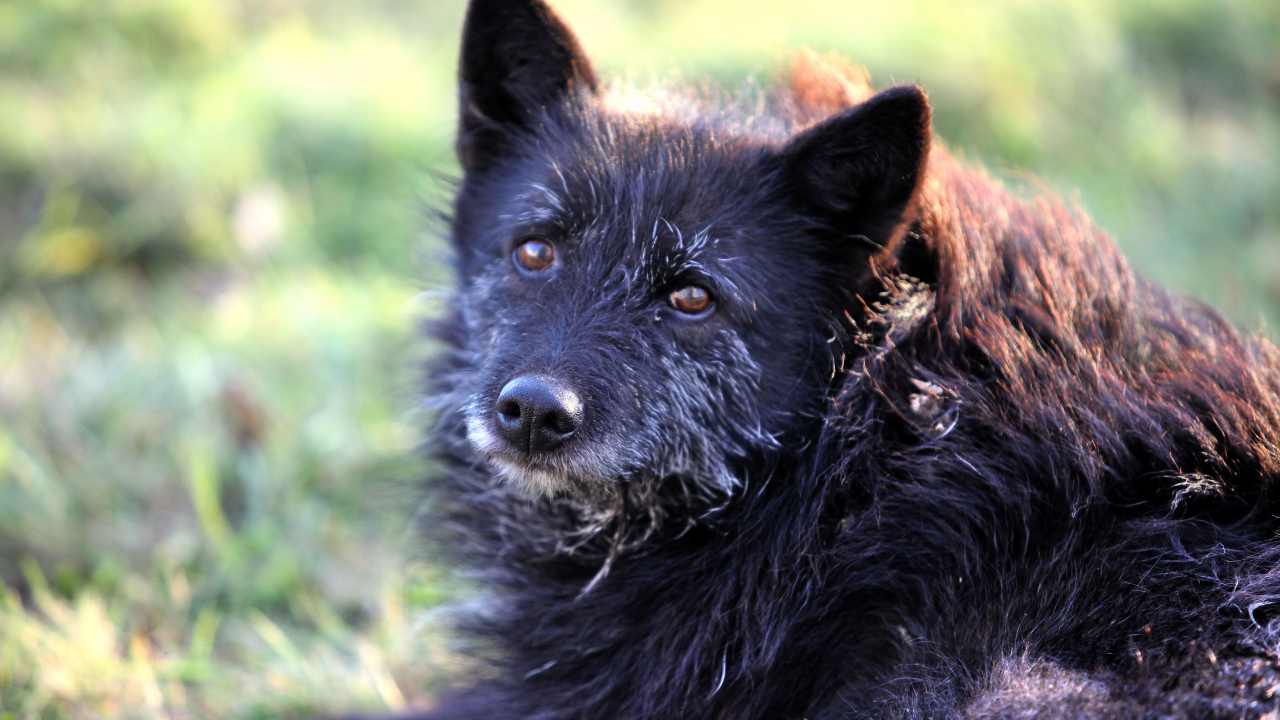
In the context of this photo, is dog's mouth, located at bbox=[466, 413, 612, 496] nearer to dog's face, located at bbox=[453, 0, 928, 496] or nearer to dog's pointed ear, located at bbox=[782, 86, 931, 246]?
dog's face, located at bbox=[453, 0, 928, 496]

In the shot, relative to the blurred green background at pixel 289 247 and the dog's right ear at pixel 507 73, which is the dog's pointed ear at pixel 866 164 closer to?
the dog's right ear at pixel 507 73

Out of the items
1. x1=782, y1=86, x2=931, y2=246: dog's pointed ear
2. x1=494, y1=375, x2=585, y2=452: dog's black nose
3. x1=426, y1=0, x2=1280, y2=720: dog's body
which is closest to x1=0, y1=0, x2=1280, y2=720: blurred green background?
x1=426, y1=0, x2=1280, y2=720: dog's body

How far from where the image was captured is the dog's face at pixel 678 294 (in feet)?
10.3

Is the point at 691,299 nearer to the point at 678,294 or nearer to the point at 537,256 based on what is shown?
the point at 678,294

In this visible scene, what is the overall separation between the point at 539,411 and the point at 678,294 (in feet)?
1.78

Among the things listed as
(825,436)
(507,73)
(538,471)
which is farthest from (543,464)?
(507,73)

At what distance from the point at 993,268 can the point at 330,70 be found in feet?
21.7

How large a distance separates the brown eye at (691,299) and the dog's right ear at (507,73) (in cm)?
82

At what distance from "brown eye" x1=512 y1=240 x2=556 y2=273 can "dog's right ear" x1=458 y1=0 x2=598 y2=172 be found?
48cm

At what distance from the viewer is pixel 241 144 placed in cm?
745

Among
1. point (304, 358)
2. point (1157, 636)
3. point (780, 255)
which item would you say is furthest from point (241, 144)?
point (1157, 636)

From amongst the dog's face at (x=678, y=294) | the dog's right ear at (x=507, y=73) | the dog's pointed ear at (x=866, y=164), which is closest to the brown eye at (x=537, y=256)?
the dog's face at (x=678, y=294)

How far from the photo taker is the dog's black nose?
307 centimetres

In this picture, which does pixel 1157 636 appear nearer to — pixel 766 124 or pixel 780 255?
pixel 780 255
